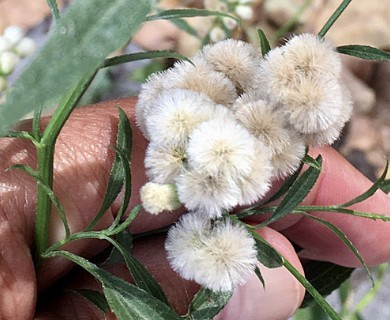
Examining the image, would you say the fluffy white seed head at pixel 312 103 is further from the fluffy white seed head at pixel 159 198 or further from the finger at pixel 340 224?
the finger at pixel 340 224

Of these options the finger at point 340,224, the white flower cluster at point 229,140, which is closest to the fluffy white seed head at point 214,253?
the white flower cluster at point 229,140

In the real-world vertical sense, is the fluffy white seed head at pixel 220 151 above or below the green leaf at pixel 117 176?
above

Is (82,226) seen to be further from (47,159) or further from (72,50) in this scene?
(72,50)

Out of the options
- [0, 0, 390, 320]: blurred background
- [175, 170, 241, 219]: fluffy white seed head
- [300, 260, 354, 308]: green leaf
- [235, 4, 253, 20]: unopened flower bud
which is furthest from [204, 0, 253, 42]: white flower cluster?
→ [175, 170, 241, 219]: fluffy white seed head

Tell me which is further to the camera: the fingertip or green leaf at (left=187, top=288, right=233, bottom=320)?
the fingertip

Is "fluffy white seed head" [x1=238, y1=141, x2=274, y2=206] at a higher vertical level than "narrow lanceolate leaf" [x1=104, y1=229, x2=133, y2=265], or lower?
higher

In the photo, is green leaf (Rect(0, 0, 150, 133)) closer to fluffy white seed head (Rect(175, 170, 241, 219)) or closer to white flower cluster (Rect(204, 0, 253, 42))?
fluffy white seed head (Rect(175, 170, 241, 219))
